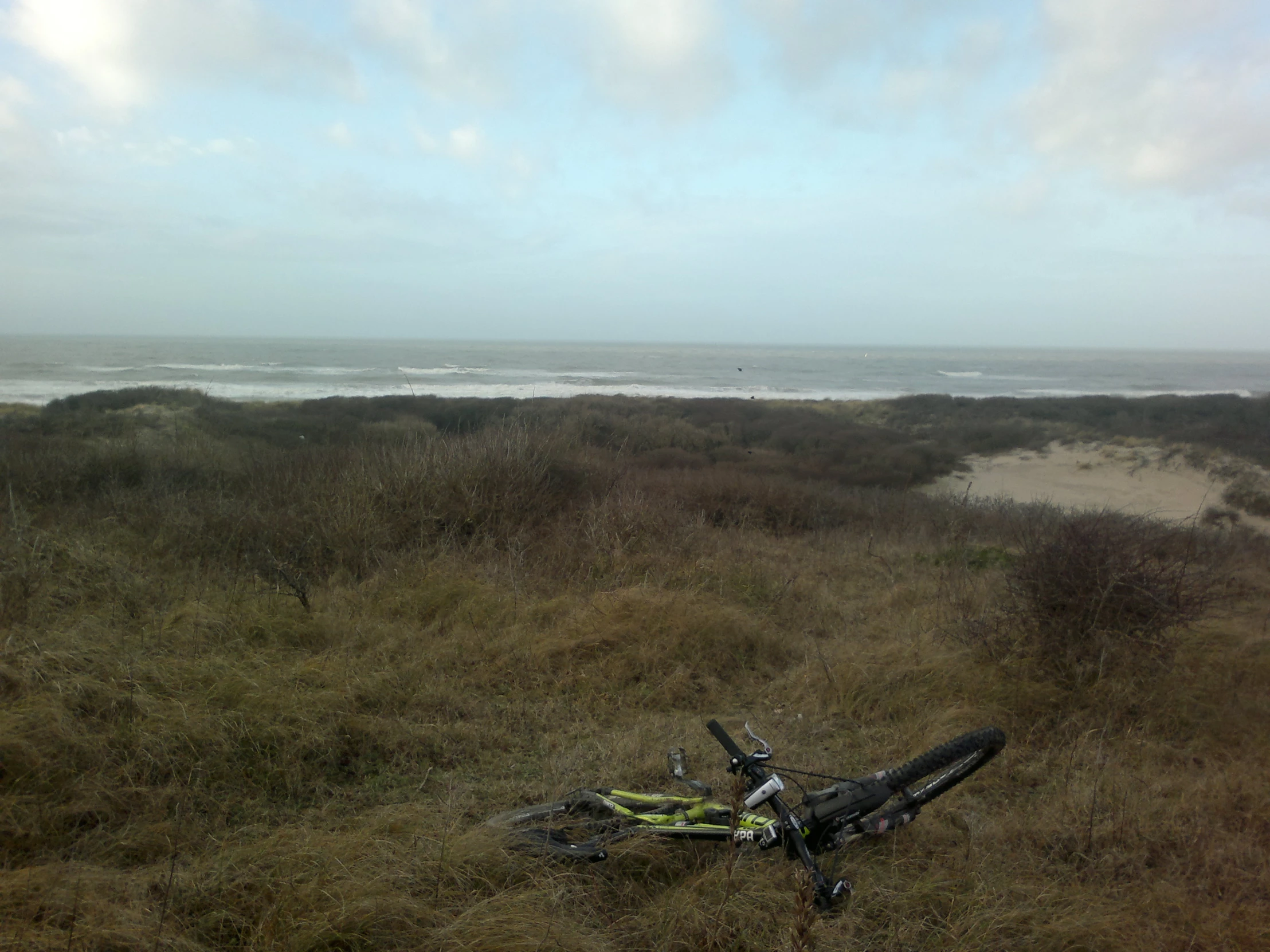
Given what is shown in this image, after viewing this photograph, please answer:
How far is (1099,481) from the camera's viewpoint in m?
19.3

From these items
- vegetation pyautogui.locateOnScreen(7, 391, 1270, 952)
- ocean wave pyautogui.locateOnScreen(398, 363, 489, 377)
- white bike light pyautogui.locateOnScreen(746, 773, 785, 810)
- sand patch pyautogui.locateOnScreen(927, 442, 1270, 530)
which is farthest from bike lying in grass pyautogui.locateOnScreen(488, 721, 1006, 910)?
ocean wave pyautogui.locateOnScreen(398, 363, 489, 377)

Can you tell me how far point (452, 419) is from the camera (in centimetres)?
2244

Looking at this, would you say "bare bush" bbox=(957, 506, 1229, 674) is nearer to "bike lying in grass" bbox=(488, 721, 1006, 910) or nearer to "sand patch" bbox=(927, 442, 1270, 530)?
"bike lying in grass" bbox=(488, 721, 1006, 910)

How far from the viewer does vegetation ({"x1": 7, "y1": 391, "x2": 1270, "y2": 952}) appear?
2451mm

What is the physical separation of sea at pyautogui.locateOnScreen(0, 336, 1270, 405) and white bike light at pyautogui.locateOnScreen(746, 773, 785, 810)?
25.6 metres

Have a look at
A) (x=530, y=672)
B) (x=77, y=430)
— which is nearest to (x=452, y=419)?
(x=77, y=430)

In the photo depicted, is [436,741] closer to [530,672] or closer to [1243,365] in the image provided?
[530,672]

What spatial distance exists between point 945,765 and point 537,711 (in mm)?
2332

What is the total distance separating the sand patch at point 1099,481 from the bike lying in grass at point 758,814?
558 inches

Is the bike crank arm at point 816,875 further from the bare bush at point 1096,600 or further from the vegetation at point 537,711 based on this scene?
the bare bush at point 1096,600

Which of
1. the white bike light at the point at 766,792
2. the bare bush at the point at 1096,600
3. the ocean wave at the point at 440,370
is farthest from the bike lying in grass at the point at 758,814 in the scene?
the ocean wave at the point at 440,370

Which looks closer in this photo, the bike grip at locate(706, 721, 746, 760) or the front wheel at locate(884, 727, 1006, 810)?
the bike grip at locate(706, 721, 746, 760)

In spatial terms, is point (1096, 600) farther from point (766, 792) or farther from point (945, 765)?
point (766, 792)

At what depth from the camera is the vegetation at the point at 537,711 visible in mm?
2451
